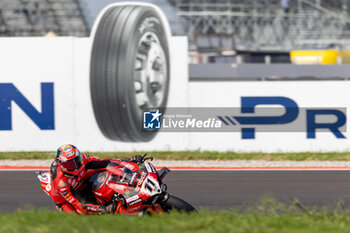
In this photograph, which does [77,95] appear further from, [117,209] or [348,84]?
[117,209]

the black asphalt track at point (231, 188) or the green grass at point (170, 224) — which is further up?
the green grass at point (170, 224)

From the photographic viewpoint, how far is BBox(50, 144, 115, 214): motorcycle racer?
20.2ft

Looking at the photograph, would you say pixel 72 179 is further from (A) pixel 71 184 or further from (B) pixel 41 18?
(B) pixel 41 18

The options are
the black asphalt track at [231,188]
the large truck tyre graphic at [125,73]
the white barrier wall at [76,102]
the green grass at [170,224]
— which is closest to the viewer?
the green grass at [170,224]

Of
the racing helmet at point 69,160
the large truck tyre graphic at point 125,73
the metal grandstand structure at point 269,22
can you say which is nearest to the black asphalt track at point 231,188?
the racing helmet at point 69,160

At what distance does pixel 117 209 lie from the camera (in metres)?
6.09

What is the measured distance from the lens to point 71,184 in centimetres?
626

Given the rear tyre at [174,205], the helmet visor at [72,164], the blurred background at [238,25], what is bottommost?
the rear tyre at [174,205]

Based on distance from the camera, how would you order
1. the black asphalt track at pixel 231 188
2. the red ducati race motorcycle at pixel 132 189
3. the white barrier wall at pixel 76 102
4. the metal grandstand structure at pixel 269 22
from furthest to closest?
1. the metal grandstand structure at pixel 269 22
2. the white barrier wall at pixel 76 102
3. the black asphalt track at pixel 231 188
4. the red ducati race motorcycle at pixel 132 189

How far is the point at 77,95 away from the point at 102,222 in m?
8.08

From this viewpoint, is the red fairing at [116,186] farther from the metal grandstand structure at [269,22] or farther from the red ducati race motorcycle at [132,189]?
the metal grandstand structure at [269,22]

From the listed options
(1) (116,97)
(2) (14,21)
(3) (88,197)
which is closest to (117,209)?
(3) (88,197)

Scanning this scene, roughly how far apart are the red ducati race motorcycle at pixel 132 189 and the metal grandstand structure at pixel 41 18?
66.6 ft

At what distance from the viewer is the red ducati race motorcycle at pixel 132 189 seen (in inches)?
231
